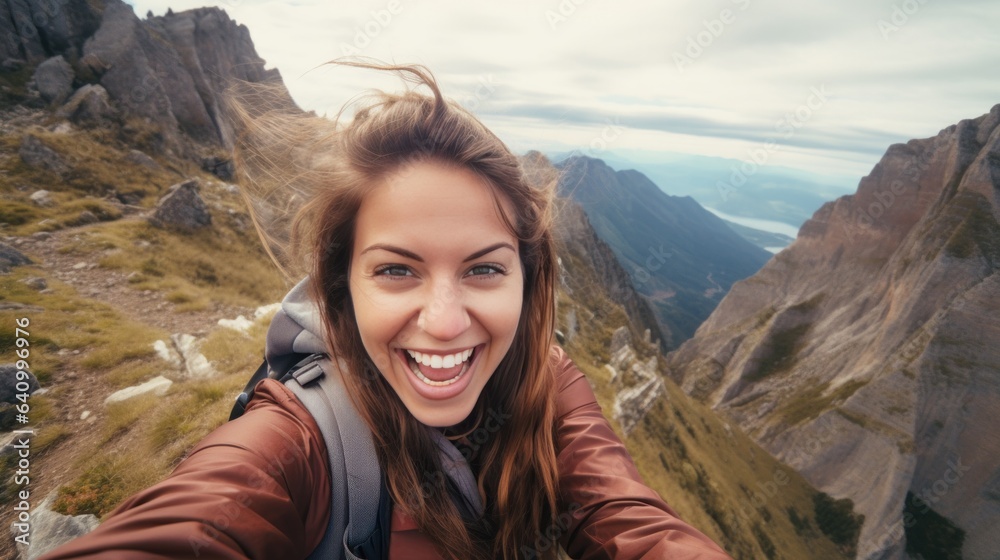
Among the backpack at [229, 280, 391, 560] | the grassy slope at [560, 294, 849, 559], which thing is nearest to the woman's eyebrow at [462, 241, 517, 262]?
the backpack at [229, 280, 391, 560]

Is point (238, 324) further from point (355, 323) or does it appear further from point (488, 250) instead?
point (488, 250)

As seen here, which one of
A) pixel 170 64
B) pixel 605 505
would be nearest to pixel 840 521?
pixel 605 505

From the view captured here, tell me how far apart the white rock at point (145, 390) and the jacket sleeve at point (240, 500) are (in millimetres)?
7518

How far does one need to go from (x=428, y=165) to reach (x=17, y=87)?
4423 cm

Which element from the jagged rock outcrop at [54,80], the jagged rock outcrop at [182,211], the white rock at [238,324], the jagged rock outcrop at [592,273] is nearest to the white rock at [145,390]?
the white rock at [238,324]

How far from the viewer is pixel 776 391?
7106 centimetres

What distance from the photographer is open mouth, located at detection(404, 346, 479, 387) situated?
2471 mm

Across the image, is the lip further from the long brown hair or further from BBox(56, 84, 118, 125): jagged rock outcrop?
BBox(56, 84, 118, 125): jagged rock outcrop

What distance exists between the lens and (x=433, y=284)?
2391 mm

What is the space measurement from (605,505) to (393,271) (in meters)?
1.98

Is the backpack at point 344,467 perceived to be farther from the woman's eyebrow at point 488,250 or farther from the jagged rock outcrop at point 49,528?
the jagged rock outcrop at point 49,528

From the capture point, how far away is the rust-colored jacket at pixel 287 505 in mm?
1619

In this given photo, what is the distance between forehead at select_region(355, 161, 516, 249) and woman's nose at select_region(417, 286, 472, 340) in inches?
12.1

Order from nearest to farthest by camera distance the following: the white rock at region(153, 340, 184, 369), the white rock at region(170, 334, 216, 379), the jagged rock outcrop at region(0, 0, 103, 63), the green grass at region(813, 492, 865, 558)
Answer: the white rock at region(170, 334, 216, 379)
the white rock at region(153, 340, 184, 369)
the jagged rock outcrop at region(0, 0, 103, 63)
the green grass at region(813, 492, 865, 558)
